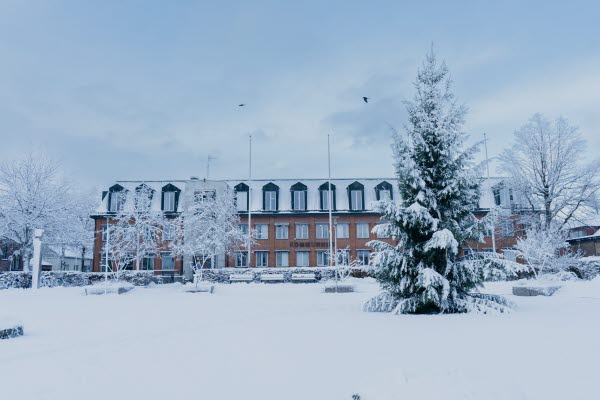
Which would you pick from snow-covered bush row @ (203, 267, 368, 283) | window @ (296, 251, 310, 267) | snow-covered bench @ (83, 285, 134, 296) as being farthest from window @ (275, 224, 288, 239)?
snow-covered bench @ (83, 285, 134, 296)

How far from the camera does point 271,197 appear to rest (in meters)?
46.9

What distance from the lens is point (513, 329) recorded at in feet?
34.1

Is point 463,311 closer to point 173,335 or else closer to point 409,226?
point 409,226

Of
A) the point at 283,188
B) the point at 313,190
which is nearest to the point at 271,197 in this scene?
the point at 283,188

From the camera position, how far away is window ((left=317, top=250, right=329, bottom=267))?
45.2 metres

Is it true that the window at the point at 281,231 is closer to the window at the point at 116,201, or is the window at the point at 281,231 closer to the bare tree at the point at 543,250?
the window at the point at 116,201

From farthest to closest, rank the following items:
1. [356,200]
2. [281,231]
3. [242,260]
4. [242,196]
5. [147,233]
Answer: [242,196]
[356,200]
[281,231]
[242,260]
[147,233]

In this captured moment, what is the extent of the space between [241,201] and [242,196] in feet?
1.84


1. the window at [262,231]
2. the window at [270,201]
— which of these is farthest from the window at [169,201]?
the window at [270,201]

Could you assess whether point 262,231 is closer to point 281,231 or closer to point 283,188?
point 281,231

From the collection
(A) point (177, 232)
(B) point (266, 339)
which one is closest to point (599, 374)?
(B) point (266, 339)

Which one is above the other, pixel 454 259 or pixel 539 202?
pixel 539 202

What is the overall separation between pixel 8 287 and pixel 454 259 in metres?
31.4

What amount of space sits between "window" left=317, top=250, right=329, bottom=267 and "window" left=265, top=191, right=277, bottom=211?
6.60m
